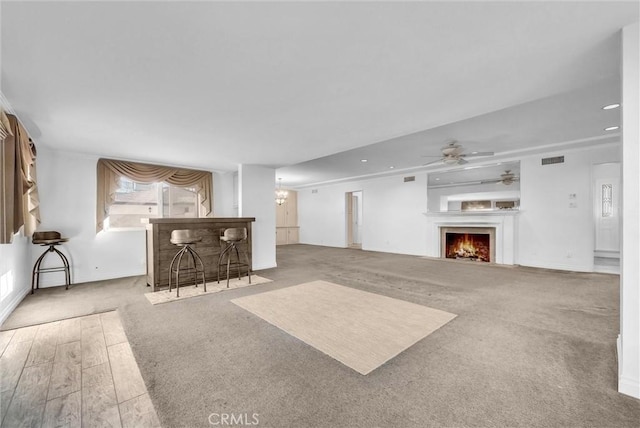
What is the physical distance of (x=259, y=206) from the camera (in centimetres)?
577

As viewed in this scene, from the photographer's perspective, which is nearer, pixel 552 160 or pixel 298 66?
pixel 298 66

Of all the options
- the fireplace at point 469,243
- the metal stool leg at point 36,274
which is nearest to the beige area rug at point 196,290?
the metal stool leg at point 36,274

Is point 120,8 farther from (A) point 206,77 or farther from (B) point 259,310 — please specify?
(B) point 259,310

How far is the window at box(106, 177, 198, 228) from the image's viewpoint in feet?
17.1

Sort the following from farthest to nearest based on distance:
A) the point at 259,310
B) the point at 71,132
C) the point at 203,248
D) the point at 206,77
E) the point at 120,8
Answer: the point at 203,248 < the point at 71,132 < the point at 259,310 < the point at 206,77 < the point at 120,8

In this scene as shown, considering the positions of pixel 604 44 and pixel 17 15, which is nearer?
pixel 17 15

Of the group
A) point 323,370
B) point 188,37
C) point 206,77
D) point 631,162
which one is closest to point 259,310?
point 323,370

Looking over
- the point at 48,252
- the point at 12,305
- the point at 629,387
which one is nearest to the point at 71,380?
the point at 12,305

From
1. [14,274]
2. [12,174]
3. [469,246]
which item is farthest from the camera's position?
[469,246]

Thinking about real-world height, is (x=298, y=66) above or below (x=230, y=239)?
above

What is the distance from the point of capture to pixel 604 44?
5.88ft

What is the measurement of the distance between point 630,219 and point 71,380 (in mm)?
3750

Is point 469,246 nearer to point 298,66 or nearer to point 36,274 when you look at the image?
point 298,66

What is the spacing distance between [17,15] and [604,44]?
3.67 meters
